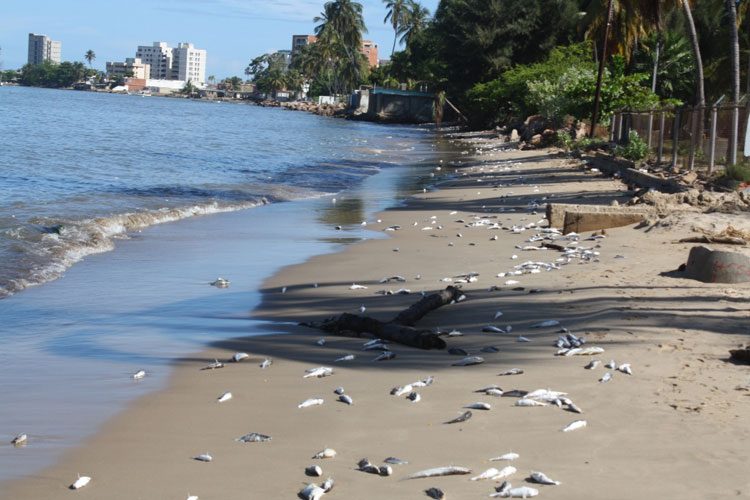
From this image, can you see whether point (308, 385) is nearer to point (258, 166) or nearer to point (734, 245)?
point (734, 245)

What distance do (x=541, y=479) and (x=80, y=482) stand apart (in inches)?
97.6

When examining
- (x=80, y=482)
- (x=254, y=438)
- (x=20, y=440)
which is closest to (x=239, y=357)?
(x=254, y=438)

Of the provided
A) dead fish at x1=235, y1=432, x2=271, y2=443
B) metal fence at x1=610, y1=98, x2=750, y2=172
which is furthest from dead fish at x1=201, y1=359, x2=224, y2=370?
metal fence at x1=610, y1=98, x2=750, y2=172

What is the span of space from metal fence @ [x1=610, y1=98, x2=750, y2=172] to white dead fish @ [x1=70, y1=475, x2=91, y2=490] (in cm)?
1723

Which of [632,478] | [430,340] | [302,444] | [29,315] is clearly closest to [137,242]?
[29,315]

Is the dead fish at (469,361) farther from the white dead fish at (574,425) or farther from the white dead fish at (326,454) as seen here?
the white dead fish at (326,454)

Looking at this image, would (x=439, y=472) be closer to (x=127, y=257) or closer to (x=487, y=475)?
Answer: (x=487, y=475)

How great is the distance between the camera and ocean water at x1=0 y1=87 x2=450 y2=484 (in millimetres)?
7152

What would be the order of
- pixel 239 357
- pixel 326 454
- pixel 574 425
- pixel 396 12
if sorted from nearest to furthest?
pixel 326 454, pixel 574 425, pixel 239 357, pixel 396 12

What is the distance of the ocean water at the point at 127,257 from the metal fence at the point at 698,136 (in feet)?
23.1

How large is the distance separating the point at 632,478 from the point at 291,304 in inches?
245

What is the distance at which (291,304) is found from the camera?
10.7 metres

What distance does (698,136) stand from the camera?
22844 mm

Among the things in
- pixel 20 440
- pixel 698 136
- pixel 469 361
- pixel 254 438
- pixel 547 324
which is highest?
pixel 698 136
